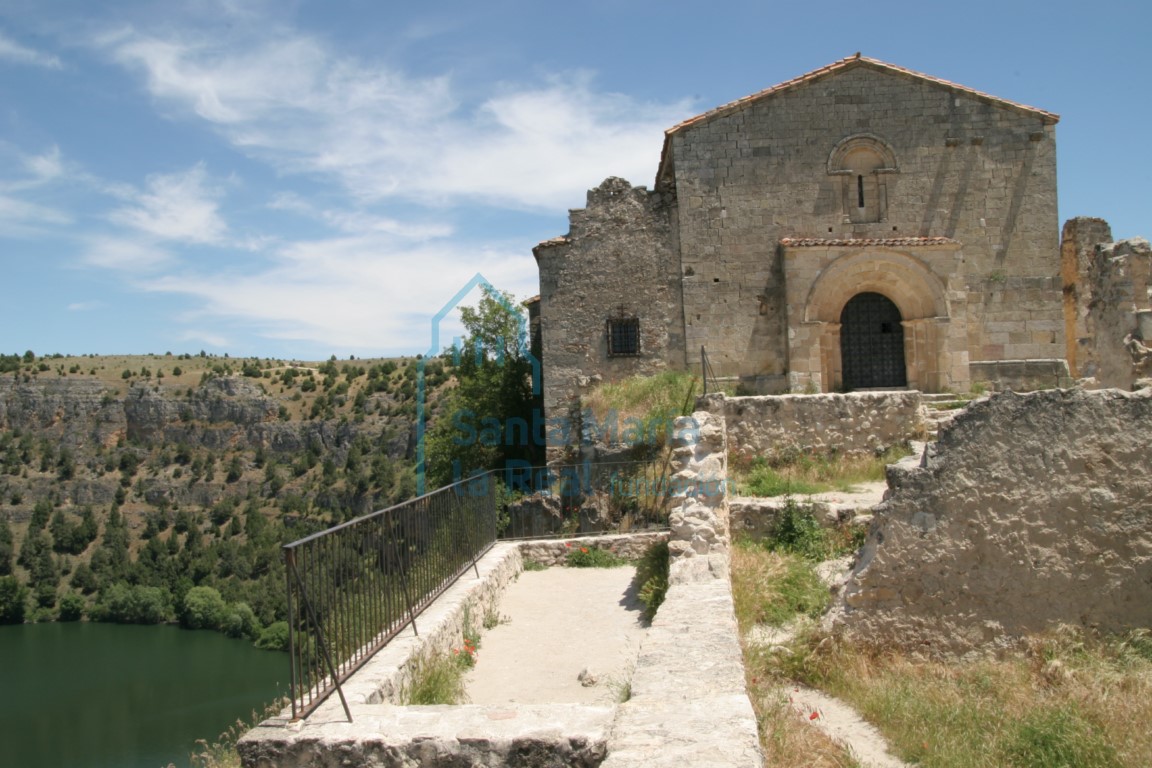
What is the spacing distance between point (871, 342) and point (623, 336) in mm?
5341

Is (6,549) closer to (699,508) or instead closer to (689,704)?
(699,508)

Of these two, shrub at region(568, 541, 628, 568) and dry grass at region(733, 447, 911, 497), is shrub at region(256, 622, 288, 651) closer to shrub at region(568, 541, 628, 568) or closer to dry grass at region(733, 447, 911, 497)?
shrub at region(568, 541, 628, 568)

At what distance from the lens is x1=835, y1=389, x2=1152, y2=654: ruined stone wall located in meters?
5.19

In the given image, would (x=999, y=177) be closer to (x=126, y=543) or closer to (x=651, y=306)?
(x=651, y=306)

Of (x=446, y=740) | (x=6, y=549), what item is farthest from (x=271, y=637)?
(x=446, y=740)

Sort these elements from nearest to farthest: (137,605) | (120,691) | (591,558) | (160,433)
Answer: (591,558) → (120,691) → (137,605) → (160,433)

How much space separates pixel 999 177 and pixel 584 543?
1270 centimetres

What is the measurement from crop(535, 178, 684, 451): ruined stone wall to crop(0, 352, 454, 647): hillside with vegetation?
120 ft

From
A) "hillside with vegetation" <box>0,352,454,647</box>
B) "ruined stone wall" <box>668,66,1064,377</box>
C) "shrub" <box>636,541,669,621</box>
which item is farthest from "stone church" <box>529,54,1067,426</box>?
"hillside with vegetation" <box>0,352,454,647</box>

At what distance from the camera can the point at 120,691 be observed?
42.9m

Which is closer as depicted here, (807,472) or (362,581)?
(362,581)

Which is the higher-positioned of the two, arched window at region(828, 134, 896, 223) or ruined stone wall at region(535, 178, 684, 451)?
arched window at region(828, 134, 896, 223)

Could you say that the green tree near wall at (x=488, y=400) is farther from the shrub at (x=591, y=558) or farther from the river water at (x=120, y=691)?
the river water at (x=120, y=691)

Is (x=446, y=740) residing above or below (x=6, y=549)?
above
